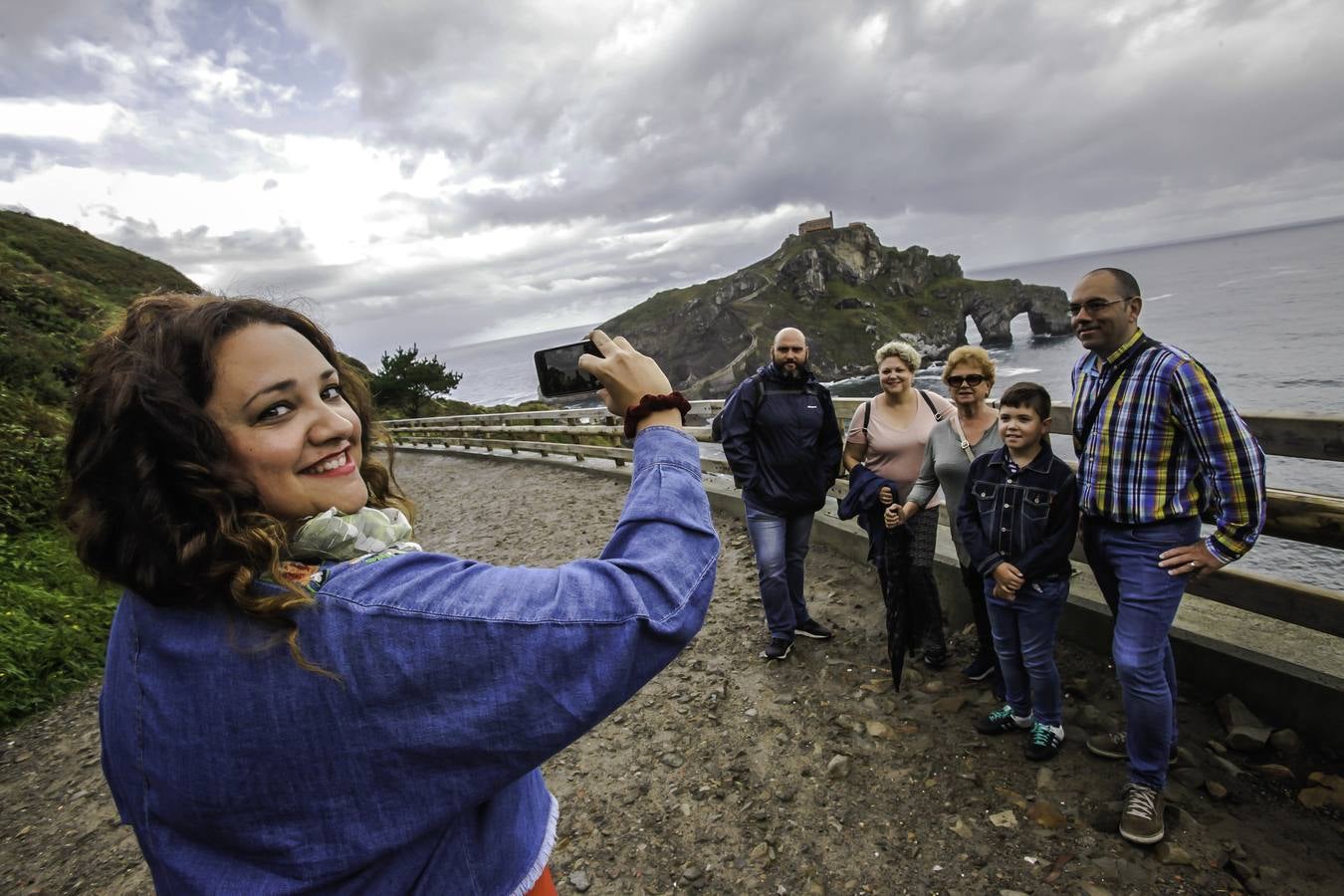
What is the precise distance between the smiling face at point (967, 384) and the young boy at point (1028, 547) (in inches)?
16.4

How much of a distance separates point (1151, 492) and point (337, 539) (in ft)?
9.63

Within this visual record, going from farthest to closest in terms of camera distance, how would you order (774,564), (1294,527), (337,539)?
(774,564)
(1294,527)
(337,539)

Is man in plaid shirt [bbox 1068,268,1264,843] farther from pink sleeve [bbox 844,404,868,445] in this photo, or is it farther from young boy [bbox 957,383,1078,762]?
pink sleeve [bbox 844,404,868,445]

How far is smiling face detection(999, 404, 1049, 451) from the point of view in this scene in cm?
304

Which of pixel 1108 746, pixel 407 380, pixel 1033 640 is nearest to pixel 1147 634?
pixel 1033 640

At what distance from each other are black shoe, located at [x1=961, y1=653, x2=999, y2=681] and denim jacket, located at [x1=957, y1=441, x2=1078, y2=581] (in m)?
0.88

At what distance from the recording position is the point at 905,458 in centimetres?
412

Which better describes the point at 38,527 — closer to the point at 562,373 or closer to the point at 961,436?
the point at 562,373

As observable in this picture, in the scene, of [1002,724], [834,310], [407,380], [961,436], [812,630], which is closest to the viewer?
[1002,724]

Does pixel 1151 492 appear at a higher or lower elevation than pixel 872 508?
higher

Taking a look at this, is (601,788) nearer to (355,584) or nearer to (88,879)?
(88,879)

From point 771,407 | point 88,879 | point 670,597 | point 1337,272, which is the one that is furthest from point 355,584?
point 1337,272

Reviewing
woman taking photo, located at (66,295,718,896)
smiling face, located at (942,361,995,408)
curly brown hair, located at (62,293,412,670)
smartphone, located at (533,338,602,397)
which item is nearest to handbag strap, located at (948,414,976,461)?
smiling face, located at (942,361,995,408)

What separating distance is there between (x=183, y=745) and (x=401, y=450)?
23.6 m
